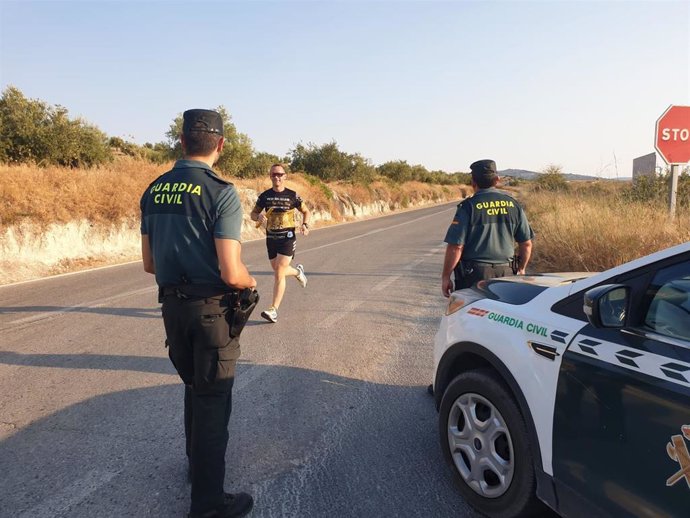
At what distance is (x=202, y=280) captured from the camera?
7.94 ft

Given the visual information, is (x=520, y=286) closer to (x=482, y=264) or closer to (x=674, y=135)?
(x=482, y=264)

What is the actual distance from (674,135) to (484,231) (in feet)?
20.8

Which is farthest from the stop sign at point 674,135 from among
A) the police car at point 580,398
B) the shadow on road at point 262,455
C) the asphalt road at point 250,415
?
the police car at point 580,398

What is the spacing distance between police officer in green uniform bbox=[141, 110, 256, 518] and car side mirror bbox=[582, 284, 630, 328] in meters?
1.60

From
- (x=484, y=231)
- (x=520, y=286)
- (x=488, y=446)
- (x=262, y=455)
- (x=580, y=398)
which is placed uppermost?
(x=484, y=231)

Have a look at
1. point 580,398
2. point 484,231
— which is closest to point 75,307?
point 484,231

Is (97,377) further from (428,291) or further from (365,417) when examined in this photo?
(428,291)

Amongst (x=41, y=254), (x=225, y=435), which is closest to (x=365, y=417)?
(x=225, y=435)

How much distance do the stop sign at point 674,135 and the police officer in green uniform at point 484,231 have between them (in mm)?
5814

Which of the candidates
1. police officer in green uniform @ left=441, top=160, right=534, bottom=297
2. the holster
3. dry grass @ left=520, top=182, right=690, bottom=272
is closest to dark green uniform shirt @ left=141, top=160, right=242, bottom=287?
the holster

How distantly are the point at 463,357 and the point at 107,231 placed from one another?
1305 cm

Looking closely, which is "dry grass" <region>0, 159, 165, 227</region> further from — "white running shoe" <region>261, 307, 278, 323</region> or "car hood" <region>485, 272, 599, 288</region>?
"car hood" <region>485, 272, 599, 288</region>

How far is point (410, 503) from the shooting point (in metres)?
2.57

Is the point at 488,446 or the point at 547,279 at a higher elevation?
the point at 547,279
